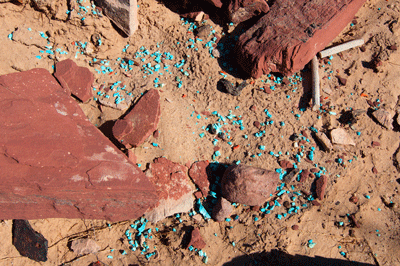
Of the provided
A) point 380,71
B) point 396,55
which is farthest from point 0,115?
point 396,55

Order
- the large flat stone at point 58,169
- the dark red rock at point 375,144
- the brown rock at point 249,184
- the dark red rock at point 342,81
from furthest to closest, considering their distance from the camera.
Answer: the dark red rock at point 342,81, the dark red rock at point 375,144, the brown rock at point 249,184, the large flat stone at point 58,169

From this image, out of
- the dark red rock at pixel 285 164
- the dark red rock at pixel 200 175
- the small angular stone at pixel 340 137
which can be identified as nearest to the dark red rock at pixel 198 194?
the dark red rock at pixel 200 175

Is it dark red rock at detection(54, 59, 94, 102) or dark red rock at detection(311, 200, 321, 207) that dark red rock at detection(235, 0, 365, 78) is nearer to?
dark red rock at detection(311, 200, 321, 207)

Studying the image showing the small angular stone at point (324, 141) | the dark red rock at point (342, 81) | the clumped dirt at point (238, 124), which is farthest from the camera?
the dark red rock at point (342, 81)

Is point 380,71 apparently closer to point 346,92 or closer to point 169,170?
point 346,92

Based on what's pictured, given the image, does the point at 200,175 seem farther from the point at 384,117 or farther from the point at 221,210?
the point at 384,117

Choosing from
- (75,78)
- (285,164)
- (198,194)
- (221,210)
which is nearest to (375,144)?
(285,164)

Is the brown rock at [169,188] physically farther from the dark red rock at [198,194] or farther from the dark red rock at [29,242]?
the dark red rock at [29,242]
